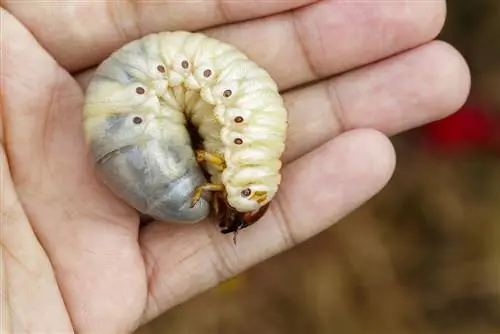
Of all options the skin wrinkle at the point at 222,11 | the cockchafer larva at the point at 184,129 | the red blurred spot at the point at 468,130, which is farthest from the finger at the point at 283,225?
the red blurred spot at the point at 468,130

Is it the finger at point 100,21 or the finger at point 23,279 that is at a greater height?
the finger at point 100,21

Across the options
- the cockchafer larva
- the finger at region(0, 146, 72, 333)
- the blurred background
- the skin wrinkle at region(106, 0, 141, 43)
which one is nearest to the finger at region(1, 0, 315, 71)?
the skin wrinkle at region(106, 0, 141, 43)

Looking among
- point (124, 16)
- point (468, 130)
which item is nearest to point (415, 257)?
point (468, 130)

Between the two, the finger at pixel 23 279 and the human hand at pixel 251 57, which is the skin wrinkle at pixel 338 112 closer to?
the human hand at pixel 251 57

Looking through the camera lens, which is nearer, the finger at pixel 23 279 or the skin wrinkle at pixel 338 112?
the finger at pixel 23 279

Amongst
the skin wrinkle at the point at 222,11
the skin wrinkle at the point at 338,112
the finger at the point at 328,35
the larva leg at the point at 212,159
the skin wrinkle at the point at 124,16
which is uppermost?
the skin wrinkle at the point at 124,16

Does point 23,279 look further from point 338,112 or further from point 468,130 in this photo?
point 468,130

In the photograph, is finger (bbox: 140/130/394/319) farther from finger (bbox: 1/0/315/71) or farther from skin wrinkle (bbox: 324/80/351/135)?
finger (bbox: 1/0/315/71)
